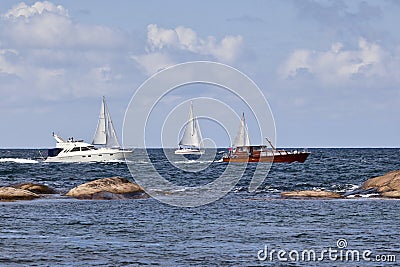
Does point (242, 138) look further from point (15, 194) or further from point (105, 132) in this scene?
point (15, 194)

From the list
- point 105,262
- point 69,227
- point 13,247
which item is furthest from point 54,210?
point 105,262

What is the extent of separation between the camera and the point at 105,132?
472 feet

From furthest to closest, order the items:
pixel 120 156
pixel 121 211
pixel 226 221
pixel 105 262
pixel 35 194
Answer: pixel 120 156 → pixel 35 194 → pixel 121 211 → pixel 226 221 → pixel 105 262

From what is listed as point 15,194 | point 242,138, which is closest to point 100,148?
point 242,138

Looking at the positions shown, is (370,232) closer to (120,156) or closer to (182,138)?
(120,156)

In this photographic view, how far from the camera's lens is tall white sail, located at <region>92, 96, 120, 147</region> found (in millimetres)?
143625

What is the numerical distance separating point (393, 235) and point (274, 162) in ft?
344

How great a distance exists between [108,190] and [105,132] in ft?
301

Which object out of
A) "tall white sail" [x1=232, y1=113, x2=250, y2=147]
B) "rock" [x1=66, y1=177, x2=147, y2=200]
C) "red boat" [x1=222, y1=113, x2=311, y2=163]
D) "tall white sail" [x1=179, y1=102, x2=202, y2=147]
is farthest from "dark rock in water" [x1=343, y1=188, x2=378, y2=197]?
"tall white sail" [x1=179, y1=102, x2=202, y2=147]

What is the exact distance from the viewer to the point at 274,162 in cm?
13712

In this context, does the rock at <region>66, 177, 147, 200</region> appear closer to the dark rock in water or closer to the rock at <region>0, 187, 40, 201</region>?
the rock at <region>0, 187, 40, 201</region>

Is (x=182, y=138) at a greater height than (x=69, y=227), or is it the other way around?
(x=182, y=138)

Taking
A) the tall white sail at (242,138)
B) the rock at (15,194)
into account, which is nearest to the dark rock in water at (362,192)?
the rock at (15,194)

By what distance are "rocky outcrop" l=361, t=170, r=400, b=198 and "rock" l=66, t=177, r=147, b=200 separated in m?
17.3
